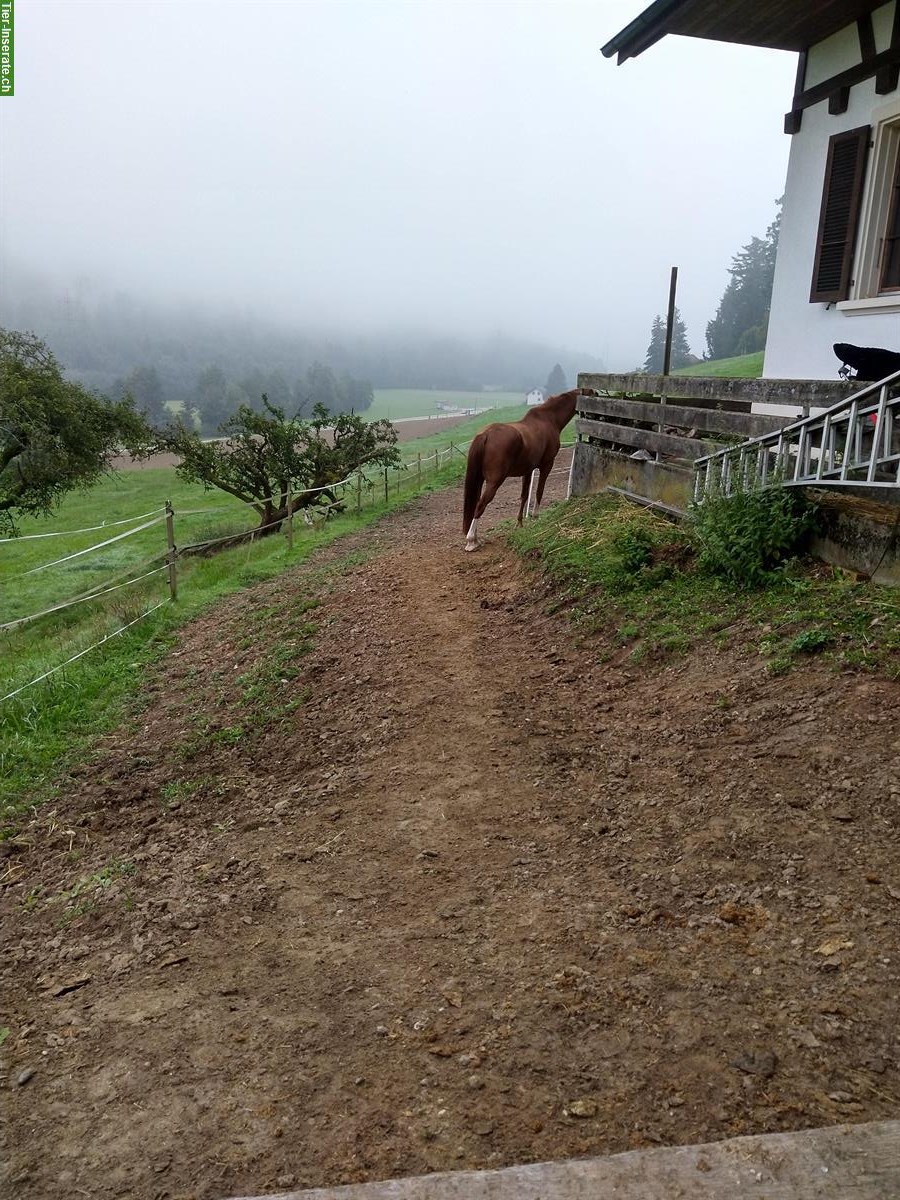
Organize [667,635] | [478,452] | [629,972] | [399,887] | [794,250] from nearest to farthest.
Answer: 1. [629,972]
2. [399,887]
3. [667,635]
4. [794,250]
5. [478,452]

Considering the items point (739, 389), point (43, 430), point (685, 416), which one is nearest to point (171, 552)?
point (685, 416)

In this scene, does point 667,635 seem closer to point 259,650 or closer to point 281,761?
point 281,761

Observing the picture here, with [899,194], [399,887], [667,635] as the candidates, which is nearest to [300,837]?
[399,887]

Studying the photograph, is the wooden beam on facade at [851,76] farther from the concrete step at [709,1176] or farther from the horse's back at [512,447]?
the concrete step at [709,1176]

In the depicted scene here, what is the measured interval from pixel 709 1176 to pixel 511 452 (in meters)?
8.03

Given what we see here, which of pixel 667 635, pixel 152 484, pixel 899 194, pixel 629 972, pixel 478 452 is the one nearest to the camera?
pixel 629 972

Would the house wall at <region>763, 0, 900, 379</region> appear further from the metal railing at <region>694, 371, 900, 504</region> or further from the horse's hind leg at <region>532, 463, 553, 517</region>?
the horse's hind leg at <region>532, 463, 553, 517</region>

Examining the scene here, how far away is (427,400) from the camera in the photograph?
15525 cm

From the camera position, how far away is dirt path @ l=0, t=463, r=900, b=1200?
6.82ft

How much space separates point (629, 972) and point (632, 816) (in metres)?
1.03

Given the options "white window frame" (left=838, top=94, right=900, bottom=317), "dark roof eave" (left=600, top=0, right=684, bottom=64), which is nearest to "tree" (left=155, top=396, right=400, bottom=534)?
"dark roof eave" (left=600, top=0, right=684, bottom=64)

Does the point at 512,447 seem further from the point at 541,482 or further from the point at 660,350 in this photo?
the point at 660,350

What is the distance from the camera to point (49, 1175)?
212 cm

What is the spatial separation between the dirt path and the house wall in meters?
4.54
